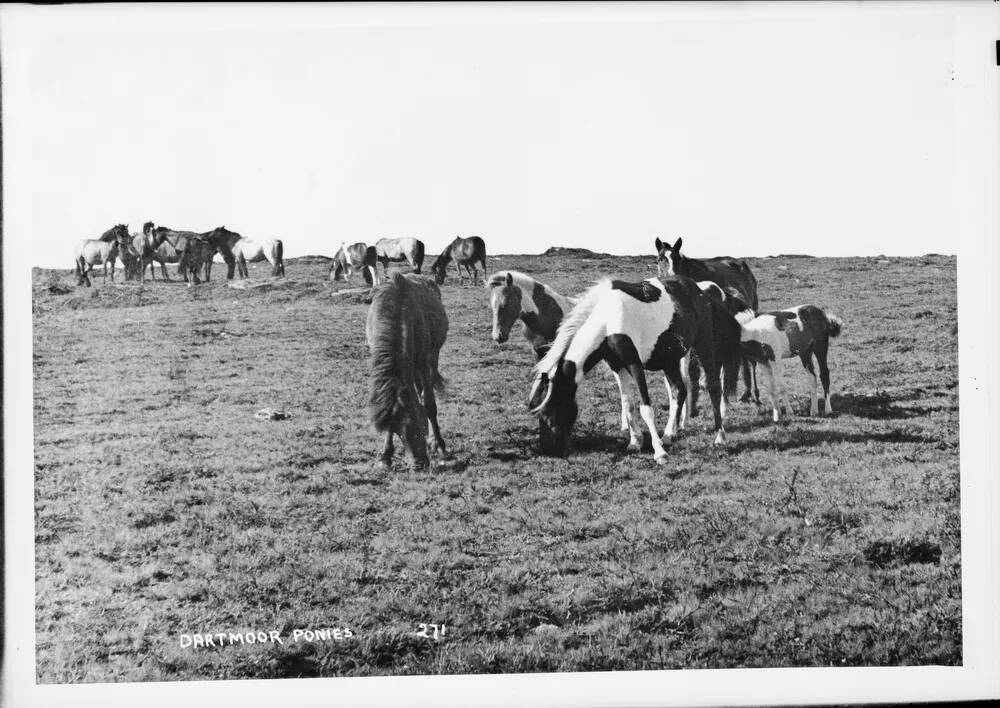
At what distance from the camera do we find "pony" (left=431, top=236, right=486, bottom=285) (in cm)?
651

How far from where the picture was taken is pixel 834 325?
265 inches

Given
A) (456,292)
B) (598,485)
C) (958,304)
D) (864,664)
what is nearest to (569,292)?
(456,292)

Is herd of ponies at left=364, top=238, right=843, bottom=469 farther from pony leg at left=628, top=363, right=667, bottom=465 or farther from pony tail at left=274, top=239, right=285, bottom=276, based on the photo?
pony tail at left=274, top=239, right=285, bottom=276

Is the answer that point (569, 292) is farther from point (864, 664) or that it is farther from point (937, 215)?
point (864, 664)

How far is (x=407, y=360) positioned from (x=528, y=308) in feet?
3.36

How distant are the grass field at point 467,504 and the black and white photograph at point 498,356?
24mm

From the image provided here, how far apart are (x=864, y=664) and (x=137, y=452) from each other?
5440 millimetres

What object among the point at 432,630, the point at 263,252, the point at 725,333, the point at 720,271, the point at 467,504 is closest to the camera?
the point at 432,630

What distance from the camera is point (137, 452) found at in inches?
254

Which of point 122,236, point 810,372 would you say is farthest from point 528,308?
point 122,236

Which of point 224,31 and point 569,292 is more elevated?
point 224,31

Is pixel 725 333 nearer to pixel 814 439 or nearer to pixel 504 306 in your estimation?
pixel 814 439

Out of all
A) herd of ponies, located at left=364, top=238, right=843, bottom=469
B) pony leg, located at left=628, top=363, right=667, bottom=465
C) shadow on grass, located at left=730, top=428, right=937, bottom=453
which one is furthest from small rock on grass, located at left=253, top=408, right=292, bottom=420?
shadow on grass, located at left=730, top=428, right=937, bottom=453

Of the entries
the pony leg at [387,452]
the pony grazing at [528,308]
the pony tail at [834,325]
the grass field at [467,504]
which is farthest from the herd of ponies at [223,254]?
the pony tail at [834,325]
